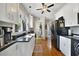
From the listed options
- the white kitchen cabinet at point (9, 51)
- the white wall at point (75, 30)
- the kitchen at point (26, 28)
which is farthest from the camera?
the white wall at point (75, 30)

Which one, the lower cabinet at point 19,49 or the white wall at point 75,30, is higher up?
the white wall at point 75,30

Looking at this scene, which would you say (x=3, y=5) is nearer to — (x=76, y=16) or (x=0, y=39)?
(x=0, y=39)

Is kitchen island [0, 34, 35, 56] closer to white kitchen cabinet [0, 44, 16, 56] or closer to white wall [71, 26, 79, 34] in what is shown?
white kitchen cabinet [0, 44, 16, 56]

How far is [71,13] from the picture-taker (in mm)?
2951

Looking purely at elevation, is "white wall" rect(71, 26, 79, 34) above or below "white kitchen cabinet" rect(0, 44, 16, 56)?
above

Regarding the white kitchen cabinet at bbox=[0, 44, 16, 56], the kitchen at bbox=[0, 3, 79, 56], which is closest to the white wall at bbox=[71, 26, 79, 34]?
the kitchen at bbox=[0, 3, 79, 56]

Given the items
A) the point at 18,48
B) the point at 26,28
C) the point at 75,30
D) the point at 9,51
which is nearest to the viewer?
the point at 9,51

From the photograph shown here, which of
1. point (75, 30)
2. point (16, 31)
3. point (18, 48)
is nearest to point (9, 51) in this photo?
point (18, 48)

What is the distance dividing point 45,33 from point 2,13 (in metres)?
0.98

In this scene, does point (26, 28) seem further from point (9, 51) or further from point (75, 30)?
point (75, 30)

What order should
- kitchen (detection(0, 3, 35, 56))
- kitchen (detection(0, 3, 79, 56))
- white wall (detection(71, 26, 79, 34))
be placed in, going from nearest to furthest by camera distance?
kitchen (detection(0, 3, 35, 56)), kitchen (detection(0, 3, 79, 56)), white wall (detection(71, 26, 79, 34))

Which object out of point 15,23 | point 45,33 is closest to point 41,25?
point 45,33

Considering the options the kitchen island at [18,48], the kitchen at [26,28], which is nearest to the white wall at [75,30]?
the kitchen at [26,28]

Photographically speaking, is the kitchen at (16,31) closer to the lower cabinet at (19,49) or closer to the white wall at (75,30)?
the lower cabinet at (19,49)
